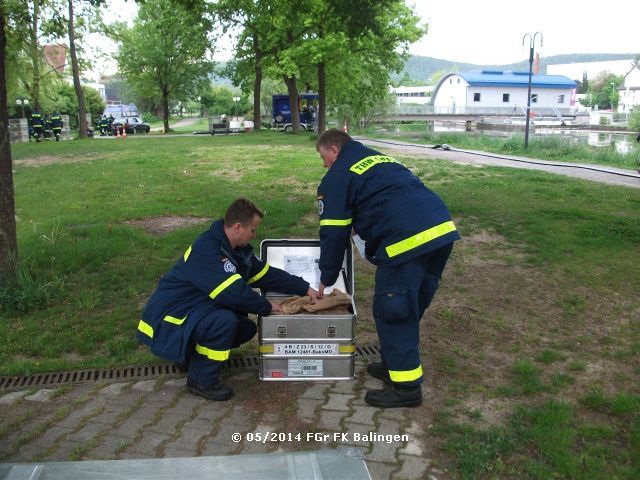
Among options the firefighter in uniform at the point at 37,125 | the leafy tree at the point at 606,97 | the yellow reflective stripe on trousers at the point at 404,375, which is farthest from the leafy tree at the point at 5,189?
the leafy tree at the point at 606,97

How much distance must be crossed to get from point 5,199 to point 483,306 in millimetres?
4472

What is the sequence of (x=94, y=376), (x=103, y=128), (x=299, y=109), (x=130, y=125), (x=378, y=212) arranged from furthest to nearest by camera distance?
(x=130, y=125) < (x=299, y=109) < (x=103, y=128) < (x=94, y=376) < (x=378, y=212)

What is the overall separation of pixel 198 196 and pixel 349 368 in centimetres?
727

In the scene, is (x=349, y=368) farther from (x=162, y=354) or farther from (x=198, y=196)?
(x=198, y=196)

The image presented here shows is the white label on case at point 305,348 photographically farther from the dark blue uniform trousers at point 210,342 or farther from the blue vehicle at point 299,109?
the blue vehicle at point 299,109

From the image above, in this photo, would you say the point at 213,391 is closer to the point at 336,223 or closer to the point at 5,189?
the point at 336,223

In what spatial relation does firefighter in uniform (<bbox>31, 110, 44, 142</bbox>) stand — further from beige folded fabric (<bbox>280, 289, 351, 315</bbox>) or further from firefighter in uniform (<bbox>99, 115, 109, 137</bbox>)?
beige folded fabric (<bbox>280, 289, 351, 315</bbox>)

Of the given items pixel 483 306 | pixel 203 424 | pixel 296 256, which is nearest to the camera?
pixel 203 424

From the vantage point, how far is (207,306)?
368 centimetres

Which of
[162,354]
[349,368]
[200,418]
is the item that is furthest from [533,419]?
[162,354]

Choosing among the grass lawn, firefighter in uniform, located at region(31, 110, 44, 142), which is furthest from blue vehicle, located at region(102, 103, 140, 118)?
the grass lawn

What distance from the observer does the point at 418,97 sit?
5827 inches

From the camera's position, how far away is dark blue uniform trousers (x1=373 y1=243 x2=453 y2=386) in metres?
3.52

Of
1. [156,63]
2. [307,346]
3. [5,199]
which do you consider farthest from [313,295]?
[156,63]
